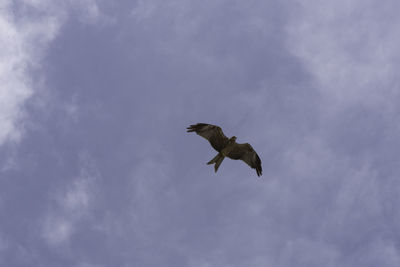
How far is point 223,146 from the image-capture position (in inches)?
1140

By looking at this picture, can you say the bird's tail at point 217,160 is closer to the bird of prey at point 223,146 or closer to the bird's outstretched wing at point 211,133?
the bird of prey at point 223,146

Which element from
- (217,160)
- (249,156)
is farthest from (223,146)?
(249,156)

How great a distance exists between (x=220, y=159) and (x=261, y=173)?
4306 mm

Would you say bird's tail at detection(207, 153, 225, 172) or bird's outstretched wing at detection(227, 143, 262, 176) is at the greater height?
bird's outstretched wing at detection(227, 143, 262, 176)

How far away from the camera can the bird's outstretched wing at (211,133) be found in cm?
2828

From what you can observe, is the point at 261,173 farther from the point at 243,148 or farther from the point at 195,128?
the point at 195,128

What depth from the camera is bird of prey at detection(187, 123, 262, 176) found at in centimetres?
2830

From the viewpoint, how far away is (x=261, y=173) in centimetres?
3034

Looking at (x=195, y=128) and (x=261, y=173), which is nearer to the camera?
(x=195, y=128)

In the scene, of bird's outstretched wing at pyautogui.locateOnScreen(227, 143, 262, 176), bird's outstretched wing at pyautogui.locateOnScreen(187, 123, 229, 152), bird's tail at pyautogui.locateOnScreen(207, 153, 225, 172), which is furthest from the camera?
bird's outstretched wing at pyautogui.locateOnScreen(227, 143, 262, 176)

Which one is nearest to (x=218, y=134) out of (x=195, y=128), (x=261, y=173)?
(x=195, y=128)

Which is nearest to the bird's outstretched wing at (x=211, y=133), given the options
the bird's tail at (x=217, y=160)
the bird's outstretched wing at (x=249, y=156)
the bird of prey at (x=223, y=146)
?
the bird of prey at (x=223, y=146)

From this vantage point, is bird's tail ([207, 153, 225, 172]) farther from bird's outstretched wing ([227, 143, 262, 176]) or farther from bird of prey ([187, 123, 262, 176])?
bird's outstretched wing ([227, 143, 262, 176])

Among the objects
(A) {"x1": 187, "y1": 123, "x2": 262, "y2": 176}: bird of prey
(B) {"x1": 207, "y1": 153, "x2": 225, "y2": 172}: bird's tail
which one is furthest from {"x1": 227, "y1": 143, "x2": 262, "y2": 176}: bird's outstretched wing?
(B) {"x1": 207, "y1": 153, "x2": 225, "y2": 172}: bird's tail
